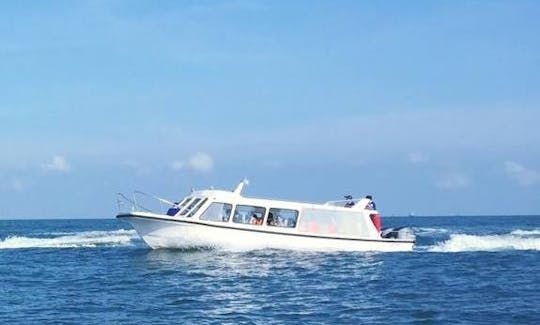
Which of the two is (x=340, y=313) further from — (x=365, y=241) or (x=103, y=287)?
(x=365, y=241)

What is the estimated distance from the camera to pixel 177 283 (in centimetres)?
2630

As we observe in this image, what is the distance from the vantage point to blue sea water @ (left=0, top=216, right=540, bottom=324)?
66.2 ft

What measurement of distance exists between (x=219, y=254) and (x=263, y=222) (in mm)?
2868

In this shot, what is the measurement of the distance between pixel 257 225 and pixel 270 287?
11595 millimetres

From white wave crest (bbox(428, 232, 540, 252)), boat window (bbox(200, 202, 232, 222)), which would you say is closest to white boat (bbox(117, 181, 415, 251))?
boat window (bbox(200, 202, 232, 222))

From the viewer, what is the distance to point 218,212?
36.6 metres

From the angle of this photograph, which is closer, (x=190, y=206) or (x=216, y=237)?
(x=216, y=237)

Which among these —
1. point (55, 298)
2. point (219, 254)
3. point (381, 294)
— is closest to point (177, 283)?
point (55, 298)

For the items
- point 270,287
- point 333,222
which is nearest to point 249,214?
point 333,222

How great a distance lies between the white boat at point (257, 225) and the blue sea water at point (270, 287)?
670 millimetres

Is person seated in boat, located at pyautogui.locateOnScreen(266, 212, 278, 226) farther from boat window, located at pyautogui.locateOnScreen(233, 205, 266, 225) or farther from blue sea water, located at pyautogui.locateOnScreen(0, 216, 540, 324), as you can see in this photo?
blue sea water, located at pyautogui.locateOnScreen(0, 216, 540, 324)

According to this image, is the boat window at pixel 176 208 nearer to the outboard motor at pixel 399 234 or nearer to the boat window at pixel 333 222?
the boat window at pixel 333 222

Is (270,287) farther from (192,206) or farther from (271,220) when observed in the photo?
(192,206)

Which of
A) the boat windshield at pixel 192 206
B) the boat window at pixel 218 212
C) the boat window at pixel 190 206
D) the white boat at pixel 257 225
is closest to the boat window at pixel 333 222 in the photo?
the white boat at pixel 257 225
